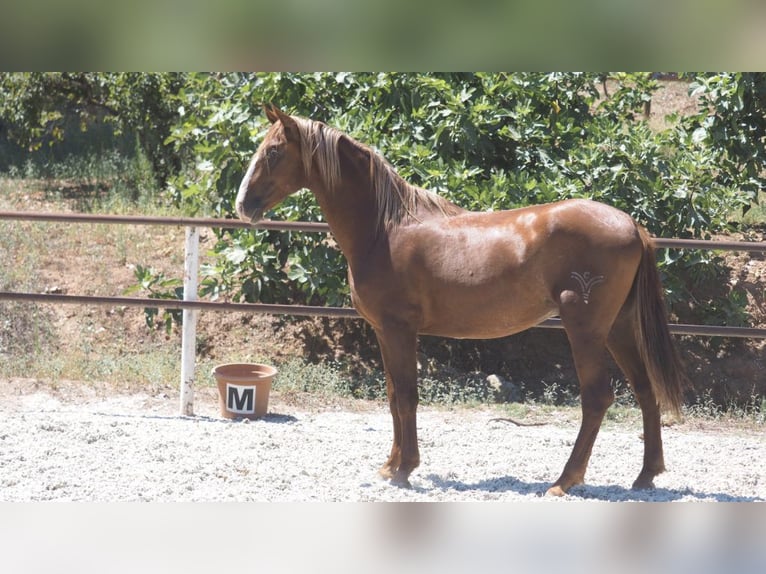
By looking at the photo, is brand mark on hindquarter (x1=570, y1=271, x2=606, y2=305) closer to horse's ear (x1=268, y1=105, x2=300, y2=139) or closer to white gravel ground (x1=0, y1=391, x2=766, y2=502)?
white gravel ground (x1=0, y1=391, x2=766, y2=502)

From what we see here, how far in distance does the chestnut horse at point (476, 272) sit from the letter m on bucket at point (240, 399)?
1.58 metres

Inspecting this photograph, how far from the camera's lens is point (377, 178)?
15.4 feet

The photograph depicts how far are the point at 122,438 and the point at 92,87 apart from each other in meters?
7.77

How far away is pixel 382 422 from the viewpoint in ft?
20.6

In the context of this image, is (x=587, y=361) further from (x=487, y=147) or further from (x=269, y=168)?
(x=487, y=147)

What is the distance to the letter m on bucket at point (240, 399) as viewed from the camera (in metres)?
6.08

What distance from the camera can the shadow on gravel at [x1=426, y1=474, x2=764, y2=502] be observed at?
14.6 feet

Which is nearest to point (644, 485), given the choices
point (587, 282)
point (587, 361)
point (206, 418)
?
point (587, 361)

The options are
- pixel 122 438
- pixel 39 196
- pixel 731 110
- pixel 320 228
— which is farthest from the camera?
pixel 39 196

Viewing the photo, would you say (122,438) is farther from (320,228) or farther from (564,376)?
(564,376)

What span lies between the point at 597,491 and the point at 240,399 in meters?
2.67

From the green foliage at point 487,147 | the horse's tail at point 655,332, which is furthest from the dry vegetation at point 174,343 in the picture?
the horse's tail at point 655,332

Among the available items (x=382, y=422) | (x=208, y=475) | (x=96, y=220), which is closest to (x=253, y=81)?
(x=96, y=220)

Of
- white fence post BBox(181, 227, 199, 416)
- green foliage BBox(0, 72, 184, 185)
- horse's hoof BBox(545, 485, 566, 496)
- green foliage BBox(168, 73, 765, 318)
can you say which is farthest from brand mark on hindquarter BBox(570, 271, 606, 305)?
green foliage BBox(0, 72, 184, 185)
